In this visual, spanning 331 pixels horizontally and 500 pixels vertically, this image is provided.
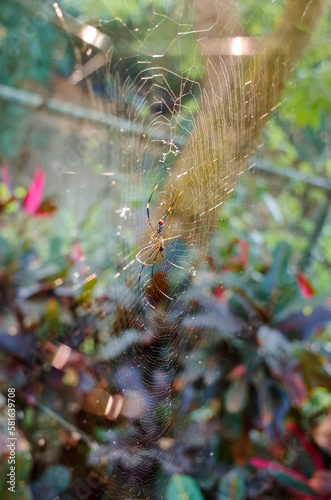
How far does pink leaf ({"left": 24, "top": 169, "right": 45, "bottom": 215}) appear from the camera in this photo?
65cm

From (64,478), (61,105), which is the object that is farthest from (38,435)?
(61,105)

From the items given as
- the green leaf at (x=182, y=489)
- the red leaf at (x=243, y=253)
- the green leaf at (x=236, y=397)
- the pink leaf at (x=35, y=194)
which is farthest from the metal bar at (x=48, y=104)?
the green leaf at (x=182, y=489)

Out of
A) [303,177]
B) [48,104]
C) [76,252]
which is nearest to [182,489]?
[76,252]

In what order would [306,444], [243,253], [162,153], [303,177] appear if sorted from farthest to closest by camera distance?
[303,177]
[243,253]
[306,444]
[162,153]

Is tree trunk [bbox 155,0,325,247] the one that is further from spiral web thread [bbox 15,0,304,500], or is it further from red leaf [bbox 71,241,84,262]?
red leaf [bbox 71,241,84,262]

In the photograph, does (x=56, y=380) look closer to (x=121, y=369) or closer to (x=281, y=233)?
(x=121, y=369)

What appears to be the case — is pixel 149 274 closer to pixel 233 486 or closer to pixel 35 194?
pixel 35 194

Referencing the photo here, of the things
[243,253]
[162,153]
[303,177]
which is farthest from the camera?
[303,177]

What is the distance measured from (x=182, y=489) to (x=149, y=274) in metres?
0.35

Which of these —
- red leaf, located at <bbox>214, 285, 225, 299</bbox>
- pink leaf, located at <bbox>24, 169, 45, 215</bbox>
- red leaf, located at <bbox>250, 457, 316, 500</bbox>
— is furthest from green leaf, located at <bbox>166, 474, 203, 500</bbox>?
pink leaf, located at <bbox>24, 169, 45, 215</bbox>

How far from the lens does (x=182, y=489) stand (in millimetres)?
589

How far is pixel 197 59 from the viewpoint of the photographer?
505mm

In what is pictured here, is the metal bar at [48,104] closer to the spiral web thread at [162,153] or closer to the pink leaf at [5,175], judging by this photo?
the spiral web thread at [162,153]

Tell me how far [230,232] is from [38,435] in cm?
52
